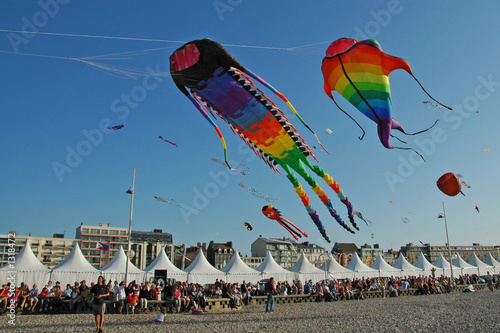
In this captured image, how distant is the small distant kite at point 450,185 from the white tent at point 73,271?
16.5 m

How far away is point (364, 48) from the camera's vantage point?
368 inches

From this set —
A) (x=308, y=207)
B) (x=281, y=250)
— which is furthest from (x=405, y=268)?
(x=281, y=250)

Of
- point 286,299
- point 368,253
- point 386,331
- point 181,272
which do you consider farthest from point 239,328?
point 368,253

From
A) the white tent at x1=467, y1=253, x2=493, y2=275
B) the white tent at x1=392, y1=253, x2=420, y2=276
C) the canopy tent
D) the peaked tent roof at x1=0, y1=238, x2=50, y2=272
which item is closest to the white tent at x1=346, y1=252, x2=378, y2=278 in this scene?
the white tent at x1=392, y1=253, x2=420, y2=276

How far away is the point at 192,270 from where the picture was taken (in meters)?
22.5

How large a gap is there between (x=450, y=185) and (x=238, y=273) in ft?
44.7

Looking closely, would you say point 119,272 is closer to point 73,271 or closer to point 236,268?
point 73,271

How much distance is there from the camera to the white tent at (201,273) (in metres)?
22.2

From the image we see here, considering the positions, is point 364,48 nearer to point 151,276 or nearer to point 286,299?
point 286,299

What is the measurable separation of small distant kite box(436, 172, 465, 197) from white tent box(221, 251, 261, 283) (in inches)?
514

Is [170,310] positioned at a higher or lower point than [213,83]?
lower

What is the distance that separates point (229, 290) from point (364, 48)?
33.9 ft

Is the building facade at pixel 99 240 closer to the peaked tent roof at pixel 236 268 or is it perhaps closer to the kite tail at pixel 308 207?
the peaked tent roof at pixel 236 268

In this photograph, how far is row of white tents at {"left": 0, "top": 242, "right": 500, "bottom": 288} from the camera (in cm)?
1886
